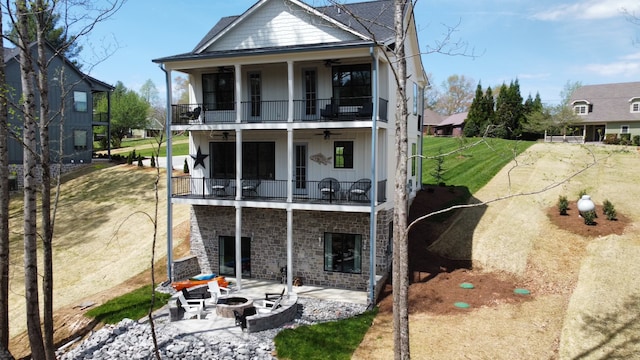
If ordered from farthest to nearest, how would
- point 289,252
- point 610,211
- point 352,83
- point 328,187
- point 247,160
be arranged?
point 610,211
point 247,160
point 352,83
point 328,187
point 289,252

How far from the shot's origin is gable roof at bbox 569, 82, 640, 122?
44031 mm

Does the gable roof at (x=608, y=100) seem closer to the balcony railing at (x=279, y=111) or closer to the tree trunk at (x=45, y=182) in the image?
the balcony railing at (x=279, y=111)

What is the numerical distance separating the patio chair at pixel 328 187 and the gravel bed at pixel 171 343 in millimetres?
4496

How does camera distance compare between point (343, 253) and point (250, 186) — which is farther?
point (250, 186)

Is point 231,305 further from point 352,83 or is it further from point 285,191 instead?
point 352,83

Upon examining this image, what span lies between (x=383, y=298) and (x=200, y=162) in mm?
9345

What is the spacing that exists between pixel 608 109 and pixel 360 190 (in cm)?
4127

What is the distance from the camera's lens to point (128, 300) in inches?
601

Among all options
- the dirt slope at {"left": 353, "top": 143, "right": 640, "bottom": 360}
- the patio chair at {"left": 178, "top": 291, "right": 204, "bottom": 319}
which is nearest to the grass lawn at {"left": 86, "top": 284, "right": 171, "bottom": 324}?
the patio chair at {"left": 178, "top": 291, "right": 204, "bottom": 319}

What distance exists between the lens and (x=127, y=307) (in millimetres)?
14633

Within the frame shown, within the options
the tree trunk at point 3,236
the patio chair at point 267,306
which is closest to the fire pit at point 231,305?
the patio chair at point 267,306

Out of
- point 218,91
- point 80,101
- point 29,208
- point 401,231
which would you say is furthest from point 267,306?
point 80,101

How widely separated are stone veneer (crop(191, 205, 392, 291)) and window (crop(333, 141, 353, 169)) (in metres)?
1.85

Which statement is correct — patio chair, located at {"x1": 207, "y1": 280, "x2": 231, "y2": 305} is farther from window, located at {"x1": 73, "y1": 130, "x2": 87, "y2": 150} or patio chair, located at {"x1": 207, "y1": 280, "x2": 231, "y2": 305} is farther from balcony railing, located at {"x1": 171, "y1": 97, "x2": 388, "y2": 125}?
window, located at {"x1": 73, "y1": 130, "x2": 87, "y2": 150}
